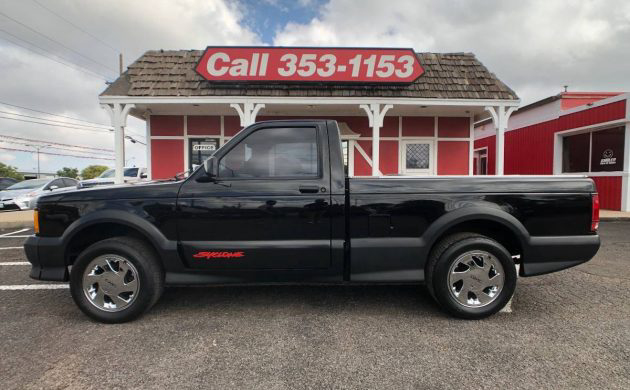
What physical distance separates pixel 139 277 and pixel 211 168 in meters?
1.18

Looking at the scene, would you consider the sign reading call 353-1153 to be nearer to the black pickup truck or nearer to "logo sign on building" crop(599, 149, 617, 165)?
the black pickup truck

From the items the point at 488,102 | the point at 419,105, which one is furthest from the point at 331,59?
the point at 488,102

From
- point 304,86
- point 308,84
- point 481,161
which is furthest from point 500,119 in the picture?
point 481,161

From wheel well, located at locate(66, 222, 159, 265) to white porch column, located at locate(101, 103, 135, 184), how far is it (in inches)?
274

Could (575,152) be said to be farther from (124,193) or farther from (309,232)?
(124,193)

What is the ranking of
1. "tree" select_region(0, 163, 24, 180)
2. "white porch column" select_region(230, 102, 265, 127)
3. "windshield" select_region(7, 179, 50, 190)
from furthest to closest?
"tree" select_region(0, 163, 24, 180) < "windshield" select_region(7, 179, 50, 190) < "white porch column" select_region(230, 102, 265, 127)

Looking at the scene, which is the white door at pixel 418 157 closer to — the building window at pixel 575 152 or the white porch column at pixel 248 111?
the white porch column at pixel 248 111

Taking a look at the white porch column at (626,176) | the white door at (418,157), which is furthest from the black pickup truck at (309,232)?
the white porch column at (626,176)

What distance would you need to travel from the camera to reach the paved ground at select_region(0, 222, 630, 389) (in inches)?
90.0

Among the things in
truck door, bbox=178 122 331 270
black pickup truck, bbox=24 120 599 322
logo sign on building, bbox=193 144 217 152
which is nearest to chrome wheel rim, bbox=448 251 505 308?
black pickup truck, bbox=24 120 599 322

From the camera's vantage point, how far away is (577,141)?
42.0ft

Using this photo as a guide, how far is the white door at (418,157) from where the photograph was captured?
11.6 meters

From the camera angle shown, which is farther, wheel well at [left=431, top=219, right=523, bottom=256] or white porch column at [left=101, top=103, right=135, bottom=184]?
white porch column at [left=101, top=103, right=135, bottom=184]

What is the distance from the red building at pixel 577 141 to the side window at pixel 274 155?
8.75m
